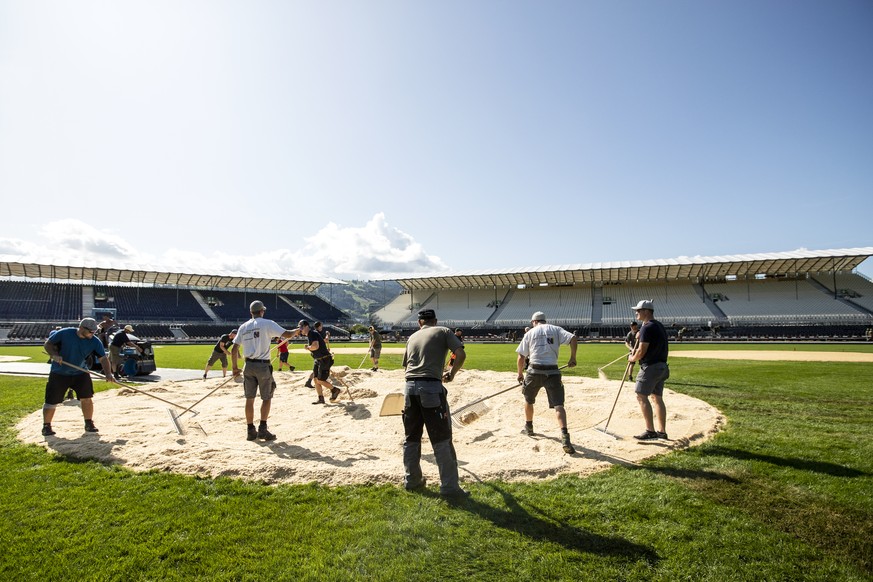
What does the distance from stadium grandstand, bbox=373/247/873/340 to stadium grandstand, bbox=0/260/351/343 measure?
18.5m

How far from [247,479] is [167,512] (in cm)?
102

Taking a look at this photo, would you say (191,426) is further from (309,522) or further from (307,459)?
(309,522)

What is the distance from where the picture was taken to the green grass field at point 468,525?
133 inches

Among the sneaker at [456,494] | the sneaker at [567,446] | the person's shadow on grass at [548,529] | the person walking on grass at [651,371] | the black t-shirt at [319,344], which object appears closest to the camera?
the person's shadow on grass at [548,529]

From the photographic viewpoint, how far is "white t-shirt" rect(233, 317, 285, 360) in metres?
7.28

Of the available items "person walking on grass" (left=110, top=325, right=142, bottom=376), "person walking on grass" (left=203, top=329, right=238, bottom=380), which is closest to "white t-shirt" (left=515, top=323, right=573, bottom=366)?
"person walking on grass" (left=203, top=329, right=238, bottom=380)

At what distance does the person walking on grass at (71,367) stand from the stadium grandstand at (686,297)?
4343 cm

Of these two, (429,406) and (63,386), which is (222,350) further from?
(429,406)

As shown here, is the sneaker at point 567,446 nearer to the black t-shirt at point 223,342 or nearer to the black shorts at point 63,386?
the black shorts at point 63,386

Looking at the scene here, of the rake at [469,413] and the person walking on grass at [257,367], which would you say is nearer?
the person walking on grass at [257,367]

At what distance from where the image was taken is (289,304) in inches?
2726

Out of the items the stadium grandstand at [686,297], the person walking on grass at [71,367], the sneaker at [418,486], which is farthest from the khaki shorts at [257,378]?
the stadium grandstand at [686,297]

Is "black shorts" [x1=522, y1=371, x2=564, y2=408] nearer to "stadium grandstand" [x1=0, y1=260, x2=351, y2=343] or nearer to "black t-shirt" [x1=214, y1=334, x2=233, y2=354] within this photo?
"black t-shirt" [x1=214, y1=334, x2=233, y2=354]

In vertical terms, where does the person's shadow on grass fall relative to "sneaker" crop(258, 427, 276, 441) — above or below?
above
